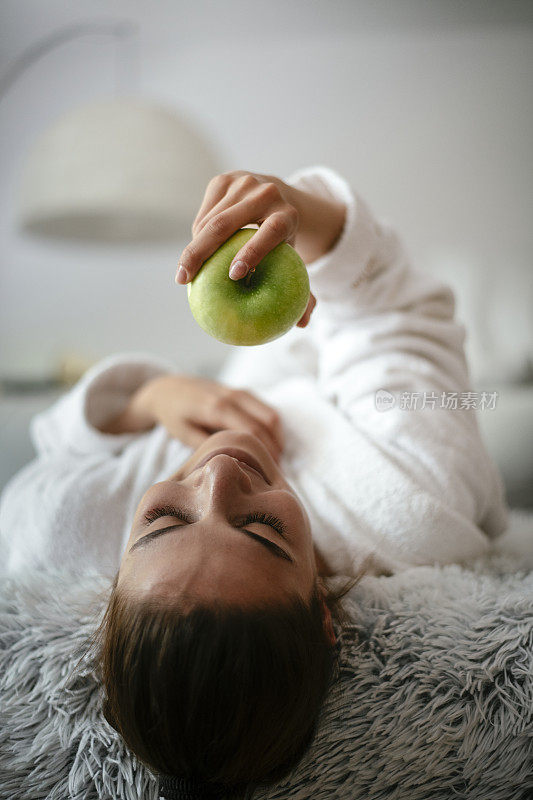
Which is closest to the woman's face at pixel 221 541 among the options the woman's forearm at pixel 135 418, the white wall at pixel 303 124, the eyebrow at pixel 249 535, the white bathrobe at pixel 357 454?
the eyebrow at pixel 249 535

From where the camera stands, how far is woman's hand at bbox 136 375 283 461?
72 centimetres

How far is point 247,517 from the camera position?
496 mm

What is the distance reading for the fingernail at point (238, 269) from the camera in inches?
15.4

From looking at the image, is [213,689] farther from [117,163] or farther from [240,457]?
[117,163]

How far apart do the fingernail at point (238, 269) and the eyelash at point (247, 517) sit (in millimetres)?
205

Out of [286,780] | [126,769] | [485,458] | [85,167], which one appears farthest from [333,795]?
[85,167]

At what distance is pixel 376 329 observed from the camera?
0.73 meters

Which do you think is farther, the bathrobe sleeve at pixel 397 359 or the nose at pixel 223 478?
the bathrobe sleeve at pixel 397 359

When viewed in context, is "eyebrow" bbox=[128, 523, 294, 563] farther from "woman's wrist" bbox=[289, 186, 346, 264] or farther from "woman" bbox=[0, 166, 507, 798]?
"woman's wrist" bbox=[289, 186, 346, 264]

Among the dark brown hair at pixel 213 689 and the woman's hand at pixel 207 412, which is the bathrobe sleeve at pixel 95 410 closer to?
the woman's hand at pixel 207 412

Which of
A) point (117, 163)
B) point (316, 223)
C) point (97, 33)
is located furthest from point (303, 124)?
point (316, 223)

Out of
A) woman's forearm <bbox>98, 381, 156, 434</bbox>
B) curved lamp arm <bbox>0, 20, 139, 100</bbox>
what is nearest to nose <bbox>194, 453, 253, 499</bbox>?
woman's forearm <bbox>98, 381, 156, 434</bbox>

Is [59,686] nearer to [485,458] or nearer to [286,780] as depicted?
[286,780]

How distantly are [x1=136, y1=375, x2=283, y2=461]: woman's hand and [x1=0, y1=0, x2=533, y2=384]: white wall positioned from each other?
1.05 meters
